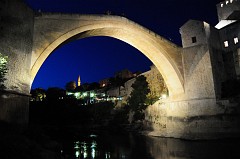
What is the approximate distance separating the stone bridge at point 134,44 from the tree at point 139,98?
5203 mm

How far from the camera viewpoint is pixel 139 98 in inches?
1207

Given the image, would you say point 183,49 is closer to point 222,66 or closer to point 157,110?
point 222,66

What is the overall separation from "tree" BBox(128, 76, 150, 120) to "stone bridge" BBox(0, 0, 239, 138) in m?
5.20

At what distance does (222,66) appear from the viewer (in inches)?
766

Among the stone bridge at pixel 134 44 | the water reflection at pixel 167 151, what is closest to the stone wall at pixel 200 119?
the stone bridge at pixel 134 44

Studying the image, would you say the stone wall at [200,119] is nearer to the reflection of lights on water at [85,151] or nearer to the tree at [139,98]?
the reflection of lights on water at [85,151]

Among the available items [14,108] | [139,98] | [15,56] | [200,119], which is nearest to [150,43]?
[200,119]

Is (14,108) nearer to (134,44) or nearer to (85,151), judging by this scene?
(85,151)

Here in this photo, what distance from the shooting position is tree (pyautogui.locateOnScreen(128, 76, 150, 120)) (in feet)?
95.5

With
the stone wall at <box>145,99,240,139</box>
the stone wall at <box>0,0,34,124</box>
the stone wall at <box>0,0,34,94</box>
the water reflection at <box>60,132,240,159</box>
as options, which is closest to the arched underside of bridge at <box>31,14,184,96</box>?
the stone wall at <box>145,99,240,139</box>

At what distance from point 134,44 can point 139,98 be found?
1321 centimetres

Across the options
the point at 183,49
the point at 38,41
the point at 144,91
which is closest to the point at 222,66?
the point at 183,49

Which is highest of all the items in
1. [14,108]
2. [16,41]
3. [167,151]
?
[16,41]

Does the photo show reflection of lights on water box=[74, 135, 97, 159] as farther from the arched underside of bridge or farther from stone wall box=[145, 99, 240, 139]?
the arched underside of bridge
